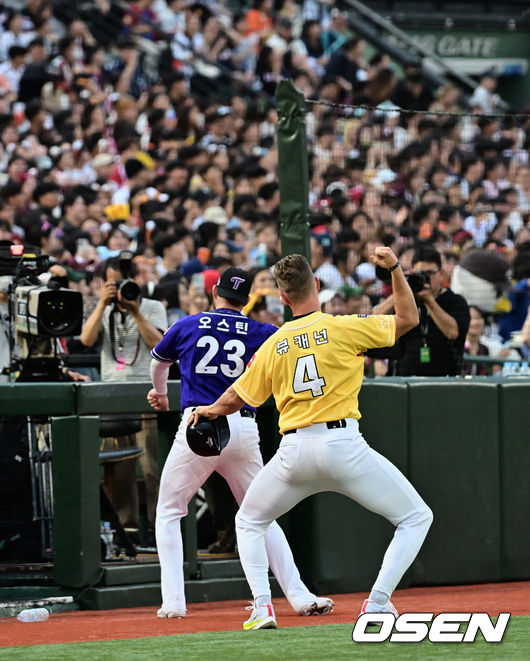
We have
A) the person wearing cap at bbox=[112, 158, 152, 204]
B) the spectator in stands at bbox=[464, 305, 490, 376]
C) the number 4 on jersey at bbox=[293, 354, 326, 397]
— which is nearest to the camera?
the number 4 on jersey at bbox=[293, 354, 326, 397]

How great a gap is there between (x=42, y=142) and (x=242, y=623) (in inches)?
426

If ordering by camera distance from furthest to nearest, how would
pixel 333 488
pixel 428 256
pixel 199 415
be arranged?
pixel 428 256 → pixel 199 415 → pixel 333 488

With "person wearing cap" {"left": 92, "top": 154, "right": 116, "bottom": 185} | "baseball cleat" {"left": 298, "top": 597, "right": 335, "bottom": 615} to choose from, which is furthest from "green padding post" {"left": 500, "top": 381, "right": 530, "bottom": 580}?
"person wearing cap" {"left": 92, "top": 154, "right": 116, "bottom": 185}

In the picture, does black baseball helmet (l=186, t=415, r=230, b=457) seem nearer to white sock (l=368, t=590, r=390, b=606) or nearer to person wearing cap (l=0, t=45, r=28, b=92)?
white sock (l=368, t=590, r=390, b=606)

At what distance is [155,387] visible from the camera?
8.05 meters

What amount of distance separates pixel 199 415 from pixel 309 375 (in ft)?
2.13

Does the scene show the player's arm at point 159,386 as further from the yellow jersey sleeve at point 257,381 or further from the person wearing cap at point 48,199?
the person wearing cap at point 48,199

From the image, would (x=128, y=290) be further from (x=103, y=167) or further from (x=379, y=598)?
(x=103, y=167)

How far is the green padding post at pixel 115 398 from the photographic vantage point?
8531 millimetres

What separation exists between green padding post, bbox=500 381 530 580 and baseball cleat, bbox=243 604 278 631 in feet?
8.64

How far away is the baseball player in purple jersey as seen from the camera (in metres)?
7.81

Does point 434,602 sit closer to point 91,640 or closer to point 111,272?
point 91,640

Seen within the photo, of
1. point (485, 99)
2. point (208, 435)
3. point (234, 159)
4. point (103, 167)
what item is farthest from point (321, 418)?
point (485, 99)

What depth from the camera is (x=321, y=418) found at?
696 cm
